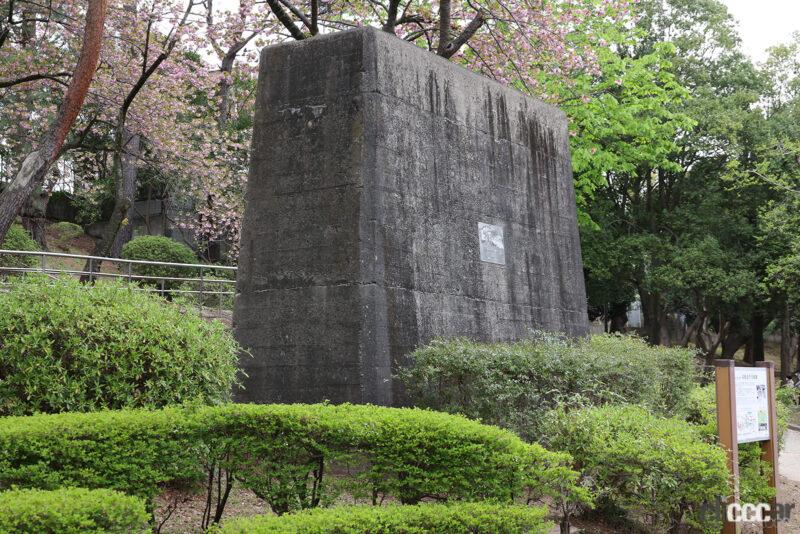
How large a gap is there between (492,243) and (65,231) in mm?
27467

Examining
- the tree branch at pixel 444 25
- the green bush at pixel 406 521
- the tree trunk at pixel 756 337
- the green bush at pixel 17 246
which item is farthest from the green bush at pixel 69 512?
the tree trunk at pixel 756 337

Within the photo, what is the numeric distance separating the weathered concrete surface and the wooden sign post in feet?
9.60

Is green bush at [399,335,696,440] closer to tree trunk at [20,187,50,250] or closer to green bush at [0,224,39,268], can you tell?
green bush at [0,224,39,268]

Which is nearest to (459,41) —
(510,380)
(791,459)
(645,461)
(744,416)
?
(510,380)

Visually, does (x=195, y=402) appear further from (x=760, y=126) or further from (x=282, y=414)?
(x=760, y=126)

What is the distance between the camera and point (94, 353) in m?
6.64

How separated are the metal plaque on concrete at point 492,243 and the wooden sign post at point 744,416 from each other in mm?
3225

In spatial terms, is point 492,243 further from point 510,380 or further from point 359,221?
point 510,380

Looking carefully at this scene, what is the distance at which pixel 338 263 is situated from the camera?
8805 millimetres

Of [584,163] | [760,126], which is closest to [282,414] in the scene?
[584,163]

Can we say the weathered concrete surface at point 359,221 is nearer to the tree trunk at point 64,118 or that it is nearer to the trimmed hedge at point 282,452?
the trimmed hedge at point 282,452

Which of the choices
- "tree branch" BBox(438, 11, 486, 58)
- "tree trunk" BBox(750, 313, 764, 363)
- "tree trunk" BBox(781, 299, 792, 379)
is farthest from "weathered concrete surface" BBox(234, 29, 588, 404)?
"tree trunk" BBox(750, 313, 764, 363)

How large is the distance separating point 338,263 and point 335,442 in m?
3.38

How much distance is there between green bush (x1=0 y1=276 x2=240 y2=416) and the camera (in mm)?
6590
